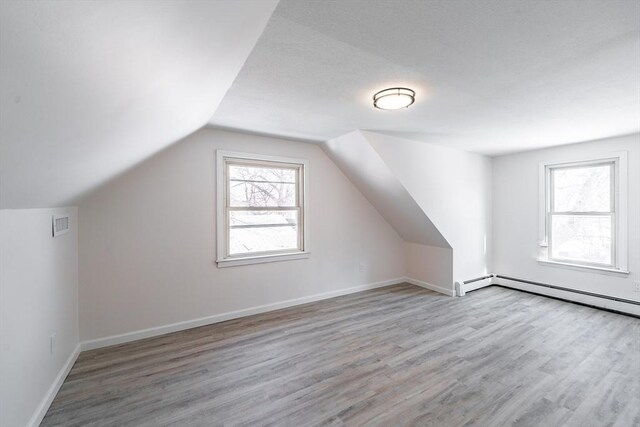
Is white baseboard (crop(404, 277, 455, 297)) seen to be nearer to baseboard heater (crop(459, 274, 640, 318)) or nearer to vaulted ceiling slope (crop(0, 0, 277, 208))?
baseboard heater (crop(459, 274, 640, 318))

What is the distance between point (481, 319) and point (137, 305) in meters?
3.89

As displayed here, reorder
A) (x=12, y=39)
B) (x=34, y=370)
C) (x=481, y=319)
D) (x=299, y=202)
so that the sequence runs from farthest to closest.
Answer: (x=299, y=202)
(x=481, y=319)
(x=34, y=370)
(x=12, y=39)

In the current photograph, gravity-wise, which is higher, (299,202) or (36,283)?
(299,202)

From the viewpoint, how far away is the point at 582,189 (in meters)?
3.85

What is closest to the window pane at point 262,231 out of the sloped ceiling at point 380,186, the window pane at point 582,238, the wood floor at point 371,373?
the wood floor at point 371,373

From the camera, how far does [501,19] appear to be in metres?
1.35

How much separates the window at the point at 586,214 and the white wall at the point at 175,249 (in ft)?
11.1

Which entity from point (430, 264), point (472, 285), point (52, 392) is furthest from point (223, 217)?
point (472, 285)

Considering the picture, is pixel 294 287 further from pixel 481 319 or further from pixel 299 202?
pixel 481 319

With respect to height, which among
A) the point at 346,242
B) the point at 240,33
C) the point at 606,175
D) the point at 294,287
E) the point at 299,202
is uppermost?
the point at 240,33

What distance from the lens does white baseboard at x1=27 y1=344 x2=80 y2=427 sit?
1.67 m

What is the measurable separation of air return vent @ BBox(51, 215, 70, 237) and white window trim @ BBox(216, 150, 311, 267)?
131cm

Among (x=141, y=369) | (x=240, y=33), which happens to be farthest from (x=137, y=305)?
(x=240, y=33)

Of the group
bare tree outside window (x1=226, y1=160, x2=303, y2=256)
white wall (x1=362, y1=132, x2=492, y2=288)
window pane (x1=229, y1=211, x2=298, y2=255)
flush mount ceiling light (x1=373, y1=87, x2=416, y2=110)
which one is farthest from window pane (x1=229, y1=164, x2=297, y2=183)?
flush mount ceiling light (x1=373, y1=87, x2=416, y2=110)
